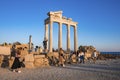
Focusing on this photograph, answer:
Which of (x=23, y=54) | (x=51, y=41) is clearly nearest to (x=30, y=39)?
(x=51, y=41)

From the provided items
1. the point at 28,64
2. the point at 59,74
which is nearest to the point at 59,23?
the point at 28,64

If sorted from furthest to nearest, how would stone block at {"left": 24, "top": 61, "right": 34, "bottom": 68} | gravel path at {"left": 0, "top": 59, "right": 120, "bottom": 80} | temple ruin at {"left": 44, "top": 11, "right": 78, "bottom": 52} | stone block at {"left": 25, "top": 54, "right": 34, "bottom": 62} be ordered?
temple ruin at {"left": 44, "top": 11, "right": 78, "bottom": 52} < stone block at {"left": 25, "top": 54, "right": 34, "bottom": 62} < stone block at {"left": 24, "top": 61, "right": 34, "bottom": 68} < gravel path at {"left": 0, "top": 59, "right": 120, "bottom": 80}

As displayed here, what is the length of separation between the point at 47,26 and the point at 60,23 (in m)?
3.05

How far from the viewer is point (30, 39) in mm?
31234

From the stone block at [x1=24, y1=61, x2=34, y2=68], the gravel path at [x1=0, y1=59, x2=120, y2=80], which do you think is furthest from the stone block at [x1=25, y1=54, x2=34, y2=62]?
the gravel path at [x1=0, y1=59, x2=120, y2=80]

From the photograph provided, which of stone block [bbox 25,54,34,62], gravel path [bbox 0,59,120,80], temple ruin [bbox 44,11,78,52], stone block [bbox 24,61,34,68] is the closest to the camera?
gravel path [bbox 0,59,120,80]

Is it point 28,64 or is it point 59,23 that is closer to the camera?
point 28,64

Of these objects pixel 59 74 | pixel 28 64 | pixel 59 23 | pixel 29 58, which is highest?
pixel 59 23

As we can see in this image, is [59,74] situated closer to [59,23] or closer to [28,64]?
[28,64]

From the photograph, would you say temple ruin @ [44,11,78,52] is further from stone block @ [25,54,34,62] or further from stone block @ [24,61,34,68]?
stone block @ [24,61,34,68]

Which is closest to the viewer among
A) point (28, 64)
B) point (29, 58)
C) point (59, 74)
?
point (59, 74)

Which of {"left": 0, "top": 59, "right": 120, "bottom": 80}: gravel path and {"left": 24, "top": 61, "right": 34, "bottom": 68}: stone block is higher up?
{"left": 24, "top": 61, "right": 34, "bottom": 68}: stone block

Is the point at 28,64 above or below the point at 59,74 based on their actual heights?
above

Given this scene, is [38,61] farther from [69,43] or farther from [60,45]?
[69,43]
